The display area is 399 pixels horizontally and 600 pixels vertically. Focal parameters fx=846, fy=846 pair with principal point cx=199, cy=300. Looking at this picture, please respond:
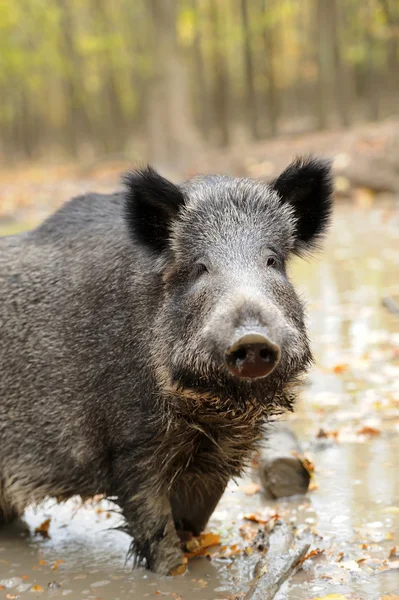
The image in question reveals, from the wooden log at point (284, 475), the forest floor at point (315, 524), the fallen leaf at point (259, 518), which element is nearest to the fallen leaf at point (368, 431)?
the forest floor at point (315, 524)

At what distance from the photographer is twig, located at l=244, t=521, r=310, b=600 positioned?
4.05 metres

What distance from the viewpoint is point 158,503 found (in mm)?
4598

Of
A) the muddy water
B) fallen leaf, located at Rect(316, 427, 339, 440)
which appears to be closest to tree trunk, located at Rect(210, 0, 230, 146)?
the muddy water

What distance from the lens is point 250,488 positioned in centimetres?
576

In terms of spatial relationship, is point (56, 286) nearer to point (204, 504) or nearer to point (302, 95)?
point (204, 504)

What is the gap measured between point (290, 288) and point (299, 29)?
4311cm

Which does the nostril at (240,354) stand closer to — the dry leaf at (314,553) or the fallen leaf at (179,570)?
the dry leaf at (314,553)

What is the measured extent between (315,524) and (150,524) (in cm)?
106

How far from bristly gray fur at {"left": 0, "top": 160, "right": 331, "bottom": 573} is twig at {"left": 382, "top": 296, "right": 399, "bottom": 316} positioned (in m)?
5.21

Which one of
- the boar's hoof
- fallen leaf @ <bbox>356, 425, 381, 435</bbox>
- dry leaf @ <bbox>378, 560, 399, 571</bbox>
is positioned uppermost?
fallen leaf @ <bbox>356, 425, 381, 435</bbox>

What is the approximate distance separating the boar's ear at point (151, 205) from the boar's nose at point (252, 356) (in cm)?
116

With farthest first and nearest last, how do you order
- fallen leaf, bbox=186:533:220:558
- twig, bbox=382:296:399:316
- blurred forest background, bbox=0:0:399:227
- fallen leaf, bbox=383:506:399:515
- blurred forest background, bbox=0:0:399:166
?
blurred forest background, bbox=0:0:399:166, blurred forest background, bbox=0:0:399:227, twig, bbox=382:296:399:316, fallen leaf, bbox=383:506:399:515, fallen leaf, bbox=186:533:220:558

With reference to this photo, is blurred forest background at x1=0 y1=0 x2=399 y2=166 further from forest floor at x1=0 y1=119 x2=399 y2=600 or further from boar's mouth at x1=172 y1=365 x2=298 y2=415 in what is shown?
boar's mouth at x1=172 y1=365 x2=298 y2=415

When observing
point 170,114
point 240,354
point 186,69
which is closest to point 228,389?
point 240,354
